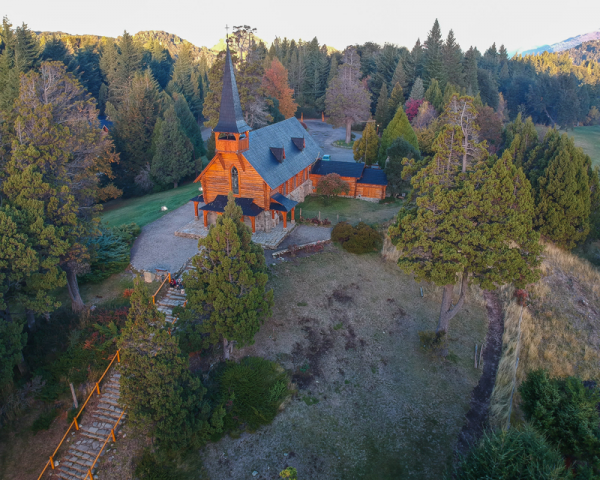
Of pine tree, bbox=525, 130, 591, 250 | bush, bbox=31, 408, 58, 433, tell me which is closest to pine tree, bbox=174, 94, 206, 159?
bush, bbox=31, 408, 58, 433

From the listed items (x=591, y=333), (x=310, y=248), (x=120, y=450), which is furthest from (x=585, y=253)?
(x=120, y=450)

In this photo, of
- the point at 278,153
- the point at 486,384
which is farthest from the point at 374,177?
the point at 486,384

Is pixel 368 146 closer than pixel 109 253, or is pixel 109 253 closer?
pixel 109 253

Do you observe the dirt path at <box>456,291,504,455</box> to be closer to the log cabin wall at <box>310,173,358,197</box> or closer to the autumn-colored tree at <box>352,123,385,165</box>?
the log cabin wall at <box>310,173,358,197</box>

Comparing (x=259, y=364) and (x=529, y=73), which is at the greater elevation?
(x=529, y=73)

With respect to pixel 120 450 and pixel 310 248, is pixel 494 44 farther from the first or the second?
pixel 120 450

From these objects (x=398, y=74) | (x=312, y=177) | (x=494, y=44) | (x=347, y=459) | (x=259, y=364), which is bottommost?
(x=347, y=459)

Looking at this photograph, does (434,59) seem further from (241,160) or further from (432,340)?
(432,340)
